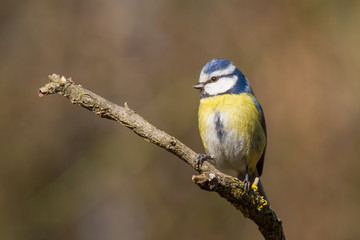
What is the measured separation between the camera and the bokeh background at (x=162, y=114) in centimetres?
519

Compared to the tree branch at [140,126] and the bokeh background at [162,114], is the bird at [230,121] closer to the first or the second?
the tree branch at [140,126]

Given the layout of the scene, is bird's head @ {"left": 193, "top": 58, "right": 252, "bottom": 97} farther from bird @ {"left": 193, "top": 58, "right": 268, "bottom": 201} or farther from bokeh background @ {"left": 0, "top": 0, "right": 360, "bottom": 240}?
bokeh background @ {"left": 0, "top": 0, "right": 360, "bottom": 240}

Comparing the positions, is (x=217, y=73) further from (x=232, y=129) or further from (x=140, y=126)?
(x=140, y=126)

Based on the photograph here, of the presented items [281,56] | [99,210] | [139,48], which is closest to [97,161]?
[99,210]

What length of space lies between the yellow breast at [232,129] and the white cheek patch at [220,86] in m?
0.07

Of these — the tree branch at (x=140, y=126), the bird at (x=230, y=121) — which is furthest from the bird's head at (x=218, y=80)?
the tree branch at (x=140, y=126)

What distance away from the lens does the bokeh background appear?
5188 mm

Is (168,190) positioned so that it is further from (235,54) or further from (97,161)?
(235,54)

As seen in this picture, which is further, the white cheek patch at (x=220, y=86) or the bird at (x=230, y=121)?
the white cheek patch at (x=220, y=86)

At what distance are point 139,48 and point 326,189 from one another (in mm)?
2709

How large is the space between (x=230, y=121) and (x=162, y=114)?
2075 mm

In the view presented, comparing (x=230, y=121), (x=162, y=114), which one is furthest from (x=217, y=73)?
(x=162, y=114)

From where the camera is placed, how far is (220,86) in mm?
3852

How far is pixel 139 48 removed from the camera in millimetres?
6051
